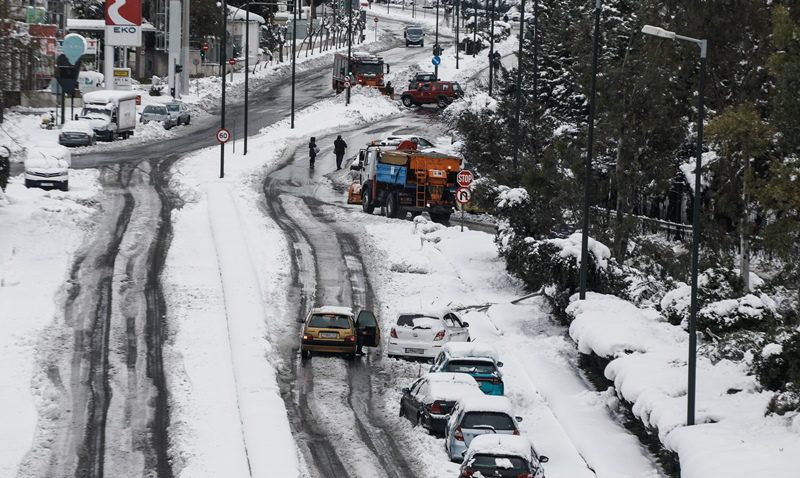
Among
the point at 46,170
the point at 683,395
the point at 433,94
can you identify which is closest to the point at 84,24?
the point at 433,94

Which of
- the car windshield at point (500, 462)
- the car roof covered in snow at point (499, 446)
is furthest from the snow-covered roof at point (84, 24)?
→ the car windshield at point (500, 462)

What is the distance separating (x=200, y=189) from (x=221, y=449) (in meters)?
31.9

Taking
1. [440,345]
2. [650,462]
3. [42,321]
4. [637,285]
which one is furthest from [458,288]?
[650,462]

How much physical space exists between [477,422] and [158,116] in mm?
61401

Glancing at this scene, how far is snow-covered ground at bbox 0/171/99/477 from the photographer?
27.5 meters

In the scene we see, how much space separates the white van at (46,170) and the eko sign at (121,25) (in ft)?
109

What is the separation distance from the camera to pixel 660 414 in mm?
26250

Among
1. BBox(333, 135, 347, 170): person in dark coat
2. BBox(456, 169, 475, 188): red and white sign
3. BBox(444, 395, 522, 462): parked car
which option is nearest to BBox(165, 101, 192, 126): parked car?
BBox(333, 135, 347, 170): person in dark coat

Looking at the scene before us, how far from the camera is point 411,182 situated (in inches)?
2051

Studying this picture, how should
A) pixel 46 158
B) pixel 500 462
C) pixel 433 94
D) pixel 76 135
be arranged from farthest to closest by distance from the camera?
pixel 433 94 < pixel 76 135 < pixel 46 158 < pixel 500 462

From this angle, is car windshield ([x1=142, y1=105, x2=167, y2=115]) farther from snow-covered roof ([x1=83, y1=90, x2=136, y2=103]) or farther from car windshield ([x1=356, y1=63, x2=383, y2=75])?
car windshield ([x1=356, y1=63, x2=383, y2=75])

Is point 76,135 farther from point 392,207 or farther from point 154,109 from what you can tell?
point 392,207

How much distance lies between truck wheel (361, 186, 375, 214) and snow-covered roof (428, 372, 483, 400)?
2651cm

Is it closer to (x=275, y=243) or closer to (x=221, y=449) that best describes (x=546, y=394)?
(x=221, y=449)
